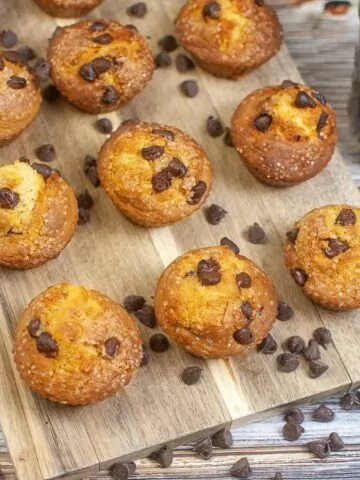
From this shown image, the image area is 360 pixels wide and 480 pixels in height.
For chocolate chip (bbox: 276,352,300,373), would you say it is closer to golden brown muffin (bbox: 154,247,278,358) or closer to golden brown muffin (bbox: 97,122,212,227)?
golden brown muffin (bbox: 154,247,278,358)

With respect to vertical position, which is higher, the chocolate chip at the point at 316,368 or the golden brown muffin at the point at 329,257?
the golden brown muffin at the point at 329,257

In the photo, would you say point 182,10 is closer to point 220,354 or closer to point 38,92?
point 38,92

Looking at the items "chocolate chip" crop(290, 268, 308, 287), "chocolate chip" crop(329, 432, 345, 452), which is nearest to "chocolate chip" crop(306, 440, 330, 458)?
"chocolate chip" crop(329, 432, 345, 452)

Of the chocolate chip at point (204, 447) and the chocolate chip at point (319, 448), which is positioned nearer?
the chocolate chip at point (204, 447)

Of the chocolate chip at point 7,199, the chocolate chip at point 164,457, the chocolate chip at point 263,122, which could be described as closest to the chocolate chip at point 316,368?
the chocolate chip at point 164,457

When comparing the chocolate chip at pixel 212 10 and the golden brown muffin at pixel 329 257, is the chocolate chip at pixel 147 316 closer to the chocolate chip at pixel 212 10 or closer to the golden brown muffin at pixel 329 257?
the golden brown muffin at pixel 329 257

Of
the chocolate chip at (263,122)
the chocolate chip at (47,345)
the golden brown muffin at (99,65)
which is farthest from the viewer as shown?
the golden brown muffin at (99,65)

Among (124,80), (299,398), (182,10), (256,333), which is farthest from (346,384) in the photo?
(182,10)
